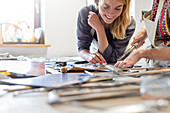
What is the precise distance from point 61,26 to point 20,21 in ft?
2.14

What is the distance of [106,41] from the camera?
159cm

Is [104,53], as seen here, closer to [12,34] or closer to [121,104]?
[121,104]

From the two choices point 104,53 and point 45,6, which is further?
point 45,6

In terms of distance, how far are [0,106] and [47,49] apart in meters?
2.74

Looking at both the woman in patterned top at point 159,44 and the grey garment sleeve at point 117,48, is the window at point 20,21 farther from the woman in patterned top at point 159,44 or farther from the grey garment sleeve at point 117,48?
the woman in patterned top at point 159,44

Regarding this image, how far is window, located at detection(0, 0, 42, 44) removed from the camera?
3.25 metres

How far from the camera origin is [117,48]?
1.71m

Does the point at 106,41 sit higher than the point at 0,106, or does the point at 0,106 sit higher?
the point at 106,41

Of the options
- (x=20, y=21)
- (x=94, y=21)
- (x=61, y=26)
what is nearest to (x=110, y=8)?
(x=94, y=21)

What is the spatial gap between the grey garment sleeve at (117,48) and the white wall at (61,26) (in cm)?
163

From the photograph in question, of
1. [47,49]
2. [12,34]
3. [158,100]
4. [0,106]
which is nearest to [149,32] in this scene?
[158,100]

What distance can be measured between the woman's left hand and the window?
181 cm

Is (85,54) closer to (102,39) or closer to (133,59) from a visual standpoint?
(102,39)

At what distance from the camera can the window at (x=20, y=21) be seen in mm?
3254
